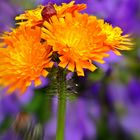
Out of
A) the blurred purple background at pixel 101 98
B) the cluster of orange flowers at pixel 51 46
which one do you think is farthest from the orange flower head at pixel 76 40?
the blurred purple background at pixel 101 98

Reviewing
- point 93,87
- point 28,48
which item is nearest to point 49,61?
point 28,48

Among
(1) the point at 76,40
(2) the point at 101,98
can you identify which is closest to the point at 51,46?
(1) the point at 76,40

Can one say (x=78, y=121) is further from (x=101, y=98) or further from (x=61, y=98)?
(x=61, y=98)

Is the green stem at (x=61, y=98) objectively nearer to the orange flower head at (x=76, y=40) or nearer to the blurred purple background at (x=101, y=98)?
the orange flower head at (x=76, y=40)

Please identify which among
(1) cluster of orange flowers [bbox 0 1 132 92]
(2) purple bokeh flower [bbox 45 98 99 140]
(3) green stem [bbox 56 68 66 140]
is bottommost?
(3) green stem [bbox 56 68 66 140]

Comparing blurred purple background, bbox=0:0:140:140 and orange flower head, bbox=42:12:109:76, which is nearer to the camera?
orange flower head, bbox=42:12:109:76

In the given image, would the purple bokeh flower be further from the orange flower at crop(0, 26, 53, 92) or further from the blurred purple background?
the orange flower at crop(0, 26, 53, 92)

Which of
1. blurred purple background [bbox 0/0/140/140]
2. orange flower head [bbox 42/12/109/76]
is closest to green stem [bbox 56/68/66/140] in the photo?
orange flower head [bbox 42/12/109/76]

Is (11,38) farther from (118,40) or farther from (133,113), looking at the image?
(133,113)

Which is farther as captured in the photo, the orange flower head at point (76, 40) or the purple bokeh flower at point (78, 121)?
the purple bokeh flower at point (78, 121)
